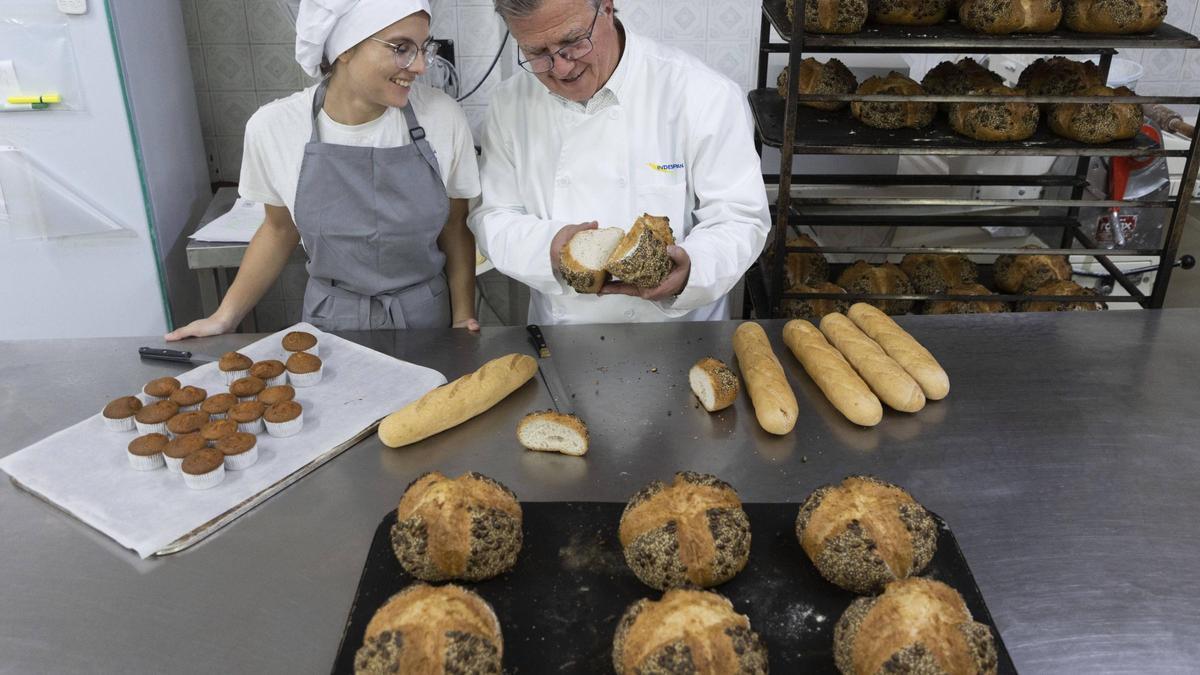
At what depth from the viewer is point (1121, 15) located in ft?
8.77

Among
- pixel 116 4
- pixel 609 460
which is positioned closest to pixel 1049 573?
pixel 609 460

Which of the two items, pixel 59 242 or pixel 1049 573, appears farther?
pixel 59 242

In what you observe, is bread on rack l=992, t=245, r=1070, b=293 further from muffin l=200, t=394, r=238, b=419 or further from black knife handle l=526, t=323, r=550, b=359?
muffin l=200, t=394, r=238, b=419

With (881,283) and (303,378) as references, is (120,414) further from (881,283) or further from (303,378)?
(881,283)

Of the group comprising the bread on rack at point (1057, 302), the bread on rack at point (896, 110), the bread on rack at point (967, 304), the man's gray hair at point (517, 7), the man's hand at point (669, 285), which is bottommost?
the bread on rack at point (967, 304)

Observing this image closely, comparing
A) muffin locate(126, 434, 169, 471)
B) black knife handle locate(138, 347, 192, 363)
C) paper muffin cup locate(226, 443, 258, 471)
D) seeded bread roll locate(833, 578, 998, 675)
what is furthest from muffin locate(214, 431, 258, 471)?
seeded bread roll locate(833, 578, 998, 675)

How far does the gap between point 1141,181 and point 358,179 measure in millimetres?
2913

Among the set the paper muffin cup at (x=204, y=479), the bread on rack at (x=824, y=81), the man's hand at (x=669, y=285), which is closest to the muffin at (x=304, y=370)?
the paper muffin cup at (x=204, y=479)

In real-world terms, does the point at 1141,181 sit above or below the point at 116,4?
below

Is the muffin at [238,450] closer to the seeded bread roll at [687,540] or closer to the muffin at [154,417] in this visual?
the muffin at [154,417]

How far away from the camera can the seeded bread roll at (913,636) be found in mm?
1146

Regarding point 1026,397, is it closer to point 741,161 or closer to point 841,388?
point 841,388

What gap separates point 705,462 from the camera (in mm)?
1773

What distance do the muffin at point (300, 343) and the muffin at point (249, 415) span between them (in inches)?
10.5
